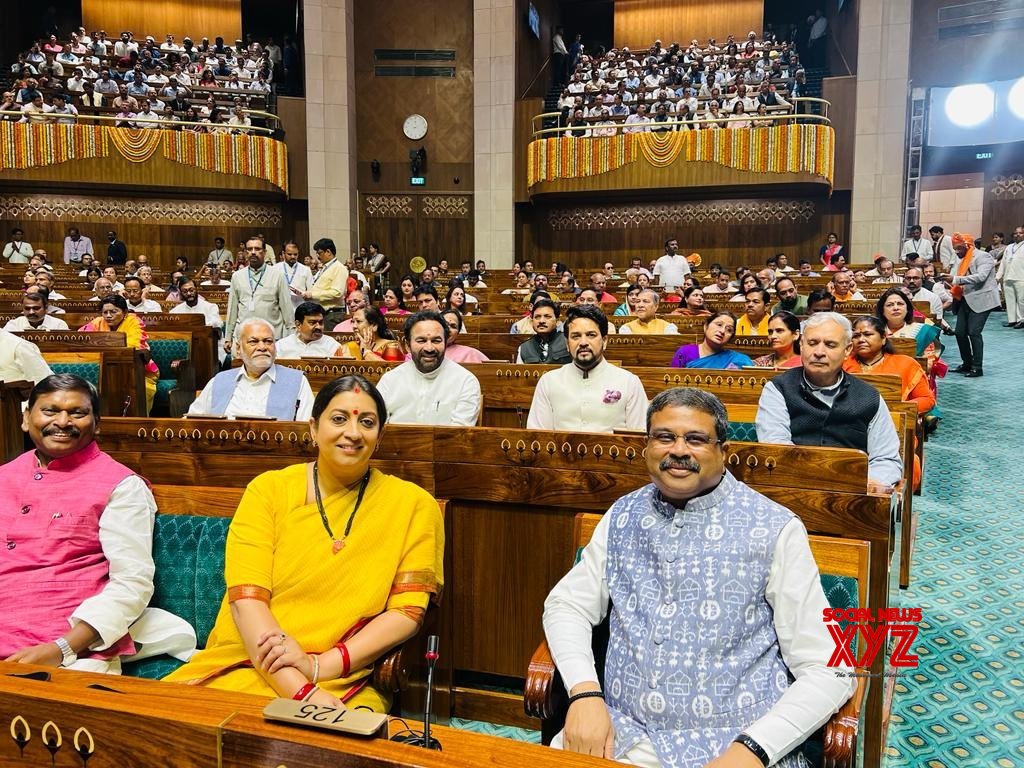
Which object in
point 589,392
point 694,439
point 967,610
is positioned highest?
point 694,439

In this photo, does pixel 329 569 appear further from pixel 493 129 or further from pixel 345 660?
pixel 493 129

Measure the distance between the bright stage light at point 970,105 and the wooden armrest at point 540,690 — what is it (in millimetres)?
19283

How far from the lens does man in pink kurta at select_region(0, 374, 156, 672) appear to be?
2.03m

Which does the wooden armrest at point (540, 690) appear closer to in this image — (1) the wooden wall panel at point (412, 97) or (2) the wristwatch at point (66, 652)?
(2) the wristwatch at point (66, 652)

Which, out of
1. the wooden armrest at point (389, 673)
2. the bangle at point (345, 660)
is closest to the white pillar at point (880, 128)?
the wooden armrest at point (389, 673)

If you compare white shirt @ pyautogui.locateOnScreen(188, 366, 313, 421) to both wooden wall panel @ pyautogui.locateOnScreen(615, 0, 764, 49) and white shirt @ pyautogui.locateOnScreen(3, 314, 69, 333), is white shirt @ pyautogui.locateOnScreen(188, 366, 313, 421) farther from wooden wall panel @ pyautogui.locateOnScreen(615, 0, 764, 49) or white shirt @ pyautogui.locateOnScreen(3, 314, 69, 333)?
wooden wall panel @ pyautogui.locateOnScreen(615, 0, 764, 49)

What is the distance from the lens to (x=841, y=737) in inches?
59.4

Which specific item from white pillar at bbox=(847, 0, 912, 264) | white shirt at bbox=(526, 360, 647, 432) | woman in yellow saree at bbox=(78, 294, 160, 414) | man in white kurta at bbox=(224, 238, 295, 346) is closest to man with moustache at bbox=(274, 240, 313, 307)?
man in white kurta at bbox=(224, 238, 295, 346)

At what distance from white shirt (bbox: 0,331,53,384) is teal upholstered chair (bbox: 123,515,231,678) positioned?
2.65 m

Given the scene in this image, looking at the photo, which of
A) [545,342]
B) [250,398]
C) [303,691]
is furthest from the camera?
[545,342]

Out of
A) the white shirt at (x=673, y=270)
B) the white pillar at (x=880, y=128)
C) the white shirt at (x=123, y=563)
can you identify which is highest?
the white pillar at (x=880, y=128)

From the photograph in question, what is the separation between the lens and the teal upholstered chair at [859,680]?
4.99 ft

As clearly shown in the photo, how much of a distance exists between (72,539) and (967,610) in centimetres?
317

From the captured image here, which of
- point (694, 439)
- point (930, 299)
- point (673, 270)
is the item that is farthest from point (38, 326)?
point (673, 270)
